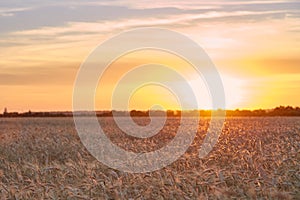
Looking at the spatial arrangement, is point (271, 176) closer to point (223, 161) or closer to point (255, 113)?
→ point (223, 161)

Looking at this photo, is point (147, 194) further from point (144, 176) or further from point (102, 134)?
point (102, 134)

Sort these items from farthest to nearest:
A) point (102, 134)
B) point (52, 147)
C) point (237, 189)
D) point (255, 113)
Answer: point (255, 113) → point (102, 134) → point (52, 147) → point (237, 189)

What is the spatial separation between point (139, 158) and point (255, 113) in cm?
6877

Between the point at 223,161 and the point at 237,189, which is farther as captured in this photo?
the point at 223,161

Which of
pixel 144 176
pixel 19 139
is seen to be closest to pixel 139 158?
pixel 144 176

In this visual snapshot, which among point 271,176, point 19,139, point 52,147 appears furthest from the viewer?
point 19,139

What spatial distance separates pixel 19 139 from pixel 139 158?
417 inches

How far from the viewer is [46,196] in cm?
947

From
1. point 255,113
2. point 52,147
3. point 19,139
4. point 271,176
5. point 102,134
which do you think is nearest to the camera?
point 271,176

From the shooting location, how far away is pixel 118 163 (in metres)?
12.6

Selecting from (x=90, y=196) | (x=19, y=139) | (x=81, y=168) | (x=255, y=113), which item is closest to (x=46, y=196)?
(x=90, y=196)

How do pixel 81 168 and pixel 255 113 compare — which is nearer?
pixel 81 168

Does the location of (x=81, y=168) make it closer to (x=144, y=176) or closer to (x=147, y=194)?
(x=144, y=176)

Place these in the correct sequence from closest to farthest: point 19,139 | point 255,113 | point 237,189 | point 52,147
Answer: point 237,189, point 52,147, point 19,139, point 255,113
